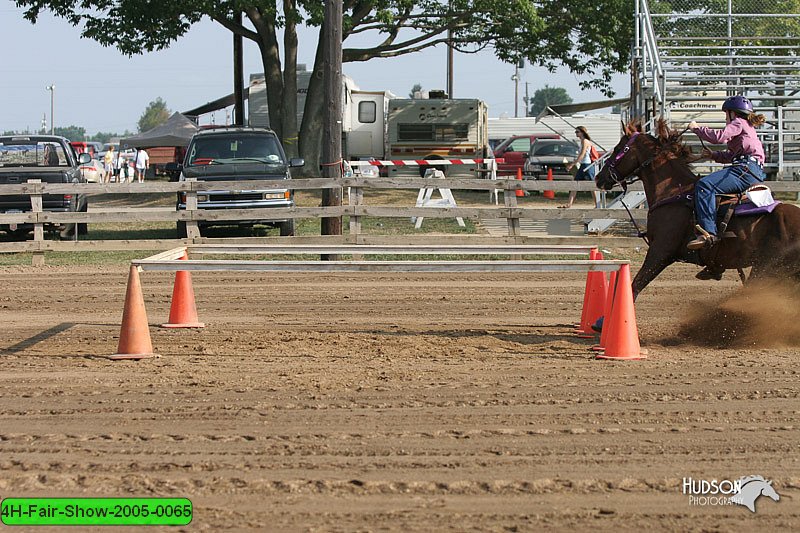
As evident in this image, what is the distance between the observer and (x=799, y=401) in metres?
7.09

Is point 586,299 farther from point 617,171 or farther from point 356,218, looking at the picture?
point 356,218

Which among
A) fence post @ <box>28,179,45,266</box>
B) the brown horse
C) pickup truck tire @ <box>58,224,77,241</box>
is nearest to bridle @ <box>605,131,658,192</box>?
the brown horse

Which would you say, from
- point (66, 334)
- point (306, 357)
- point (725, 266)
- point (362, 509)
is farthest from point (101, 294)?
point (362, 509)

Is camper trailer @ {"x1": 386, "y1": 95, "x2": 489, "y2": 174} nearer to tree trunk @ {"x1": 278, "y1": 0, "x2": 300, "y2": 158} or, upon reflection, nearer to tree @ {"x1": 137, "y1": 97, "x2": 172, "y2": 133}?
tree trunk @ {"x1": 278, "y1": 0, "x2": 300, "y2": 158}

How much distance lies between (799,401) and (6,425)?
18.3ft

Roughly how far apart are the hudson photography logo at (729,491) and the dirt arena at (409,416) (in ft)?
0.20

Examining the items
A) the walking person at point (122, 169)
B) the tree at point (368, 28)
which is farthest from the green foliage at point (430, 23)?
the walking person at point (122, 169)

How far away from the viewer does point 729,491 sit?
5.26 m

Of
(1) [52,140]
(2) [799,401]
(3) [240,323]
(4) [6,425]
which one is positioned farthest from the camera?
(1) [52,140]

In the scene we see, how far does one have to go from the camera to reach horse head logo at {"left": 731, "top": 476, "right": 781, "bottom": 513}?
515cm

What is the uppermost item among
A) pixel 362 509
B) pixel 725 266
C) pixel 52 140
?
pixel 52 140

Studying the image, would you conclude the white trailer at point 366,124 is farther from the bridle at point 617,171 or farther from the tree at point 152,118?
the tree at point 152,118

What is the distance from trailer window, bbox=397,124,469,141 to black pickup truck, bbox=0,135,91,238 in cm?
1522

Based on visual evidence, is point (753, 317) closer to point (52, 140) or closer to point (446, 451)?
point (446, 451)
